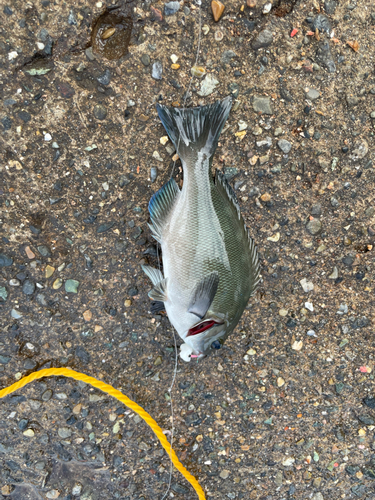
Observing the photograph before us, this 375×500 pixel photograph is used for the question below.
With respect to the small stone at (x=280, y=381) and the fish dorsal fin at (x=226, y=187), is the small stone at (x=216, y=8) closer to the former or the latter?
the fish dorsal fin at (x=226, y=187)

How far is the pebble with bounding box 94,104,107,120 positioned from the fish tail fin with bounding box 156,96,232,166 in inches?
14.4

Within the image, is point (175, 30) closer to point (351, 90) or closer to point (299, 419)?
point (351, 90)

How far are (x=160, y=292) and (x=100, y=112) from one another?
1286 mm

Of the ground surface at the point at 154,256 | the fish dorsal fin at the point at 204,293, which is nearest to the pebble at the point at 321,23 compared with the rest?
the ground surface at the point at 154,256

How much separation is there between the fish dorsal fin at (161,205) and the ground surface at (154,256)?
155 millimetres

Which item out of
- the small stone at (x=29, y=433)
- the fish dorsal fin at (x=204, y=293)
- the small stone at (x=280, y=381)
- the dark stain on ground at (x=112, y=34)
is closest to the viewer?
the fish dorsal fin at (x=204, y=293)

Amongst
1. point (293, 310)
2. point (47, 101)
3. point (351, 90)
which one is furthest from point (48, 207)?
point (351, 90)

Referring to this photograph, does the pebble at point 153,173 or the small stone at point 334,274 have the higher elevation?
the pebble at point 153,173

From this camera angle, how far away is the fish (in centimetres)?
195

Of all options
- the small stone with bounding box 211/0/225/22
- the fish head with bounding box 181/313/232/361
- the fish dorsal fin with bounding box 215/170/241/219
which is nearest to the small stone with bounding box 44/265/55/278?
the fish head with bounding box 181/313/232/361

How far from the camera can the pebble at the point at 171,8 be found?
2.04 meters

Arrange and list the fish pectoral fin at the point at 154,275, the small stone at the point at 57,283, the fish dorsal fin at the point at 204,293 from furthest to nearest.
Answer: the small stone at the point at 57,283 → the fish pectoral fin at the point at 154,275 → the fish dorsal fin at the point at 204,293

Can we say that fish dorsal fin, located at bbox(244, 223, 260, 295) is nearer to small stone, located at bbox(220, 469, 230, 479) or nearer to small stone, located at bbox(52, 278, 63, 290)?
small stone, located at bbox(52, 278, 63, 290)

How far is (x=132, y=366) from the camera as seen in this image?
7.67ft
